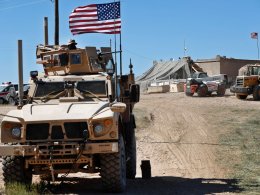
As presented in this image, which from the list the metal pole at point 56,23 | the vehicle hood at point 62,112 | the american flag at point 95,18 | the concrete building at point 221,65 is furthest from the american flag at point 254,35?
the vehicle hood at point 62,112

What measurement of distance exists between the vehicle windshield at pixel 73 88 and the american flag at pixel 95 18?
16.4 ft

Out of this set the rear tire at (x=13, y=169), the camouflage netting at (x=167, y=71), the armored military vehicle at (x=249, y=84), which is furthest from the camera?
the camouflage netting at (x=167, y=71)

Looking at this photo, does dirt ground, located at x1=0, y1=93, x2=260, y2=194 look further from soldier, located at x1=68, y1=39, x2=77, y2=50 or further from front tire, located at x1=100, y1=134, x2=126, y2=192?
soldier, located at x1=68, y1=39, x2=77, y2=50

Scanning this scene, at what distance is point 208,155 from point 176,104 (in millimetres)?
15172

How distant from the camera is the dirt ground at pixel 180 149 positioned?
11.5 m

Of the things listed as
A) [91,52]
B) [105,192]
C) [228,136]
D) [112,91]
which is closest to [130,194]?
[105,192]

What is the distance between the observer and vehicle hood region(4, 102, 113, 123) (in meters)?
9.56

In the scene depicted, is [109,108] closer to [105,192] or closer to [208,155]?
[105,192]

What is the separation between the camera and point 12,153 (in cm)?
948

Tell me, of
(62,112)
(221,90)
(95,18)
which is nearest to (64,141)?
(62,112)

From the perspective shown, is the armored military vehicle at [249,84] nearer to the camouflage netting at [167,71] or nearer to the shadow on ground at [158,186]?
the camouflage netting at [167,71]

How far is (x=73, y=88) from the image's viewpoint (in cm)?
1116

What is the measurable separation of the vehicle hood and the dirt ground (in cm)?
147

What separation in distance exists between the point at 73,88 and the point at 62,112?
1.46 m
